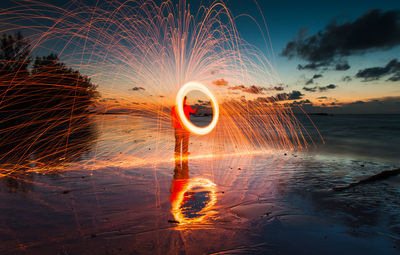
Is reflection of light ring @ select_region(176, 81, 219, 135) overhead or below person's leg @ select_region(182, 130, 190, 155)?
overhead

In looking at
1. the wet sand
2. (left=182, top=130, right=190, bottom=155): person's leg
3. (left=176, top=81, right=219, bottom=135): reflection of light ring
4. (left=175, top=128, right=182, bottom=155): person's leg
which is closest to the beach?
the wet sand

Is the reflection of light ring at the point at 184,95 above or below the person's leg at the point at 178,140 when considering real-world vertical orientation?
above

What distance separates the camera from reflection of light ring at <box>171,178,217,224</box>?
4.16m

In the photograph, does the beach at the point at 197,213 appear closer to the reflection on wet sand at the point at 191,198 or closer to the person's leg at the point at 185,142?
the reflection on wet sand at the point at 191,198

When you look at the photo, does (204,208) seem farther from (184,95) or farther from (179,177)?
(184,95)

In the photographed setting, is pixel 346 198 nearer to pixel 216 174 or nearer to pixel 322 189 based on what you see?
pixel 322 189

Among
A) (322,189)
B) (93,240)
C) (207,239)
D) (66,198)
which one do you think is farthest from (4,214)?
(322,189)

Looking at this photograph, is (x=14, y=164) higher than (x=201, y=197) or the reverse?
higher

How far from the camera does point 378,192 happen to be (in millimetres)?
5777

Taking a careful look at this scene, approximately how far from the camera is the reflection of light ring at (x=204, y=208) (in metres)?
4.16

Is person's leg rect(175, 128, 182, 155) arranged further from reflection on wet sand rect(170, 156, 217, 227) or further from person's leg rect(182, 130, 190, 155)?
reflection on wet sand rect(170, 156, 217, 227)

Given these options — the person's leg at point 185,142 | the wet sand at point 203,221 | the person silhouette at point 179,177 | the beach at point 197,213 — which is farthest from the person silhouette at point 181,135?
the wet sand at point 203,221

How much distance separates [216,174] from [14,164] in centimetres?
726

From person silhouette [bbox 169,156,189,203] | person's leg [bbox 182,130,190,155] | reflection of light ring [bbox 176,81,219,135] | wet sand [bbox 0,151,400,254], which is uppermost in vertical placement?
reflection of light ring [bbox 176,81,219,135]
